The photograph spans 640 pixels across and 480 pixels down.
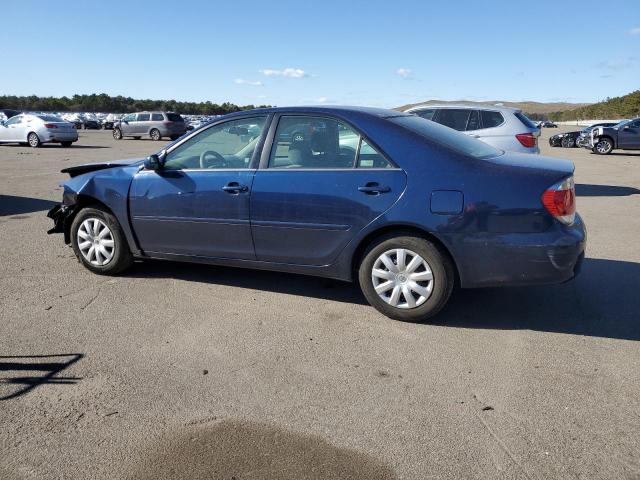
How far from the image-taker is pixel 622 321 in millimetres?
4402

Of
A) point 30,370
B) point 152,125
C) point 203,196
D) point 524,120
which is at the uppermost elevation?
point 152,125

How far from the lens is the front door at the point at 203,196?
4848 millimetres

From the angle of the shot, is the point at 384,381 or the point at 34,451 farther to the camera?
the point at 384,381

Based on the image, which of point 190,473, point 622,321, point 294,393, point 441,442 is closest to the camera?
point 190,473

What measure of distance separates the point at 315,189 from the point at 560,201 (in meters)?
1.84

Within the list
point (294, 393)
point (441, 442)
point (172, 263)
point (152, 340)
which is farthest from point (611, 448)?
point (172, 263)

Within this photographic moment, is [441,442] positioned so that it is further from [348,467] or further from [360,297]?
[360,297]

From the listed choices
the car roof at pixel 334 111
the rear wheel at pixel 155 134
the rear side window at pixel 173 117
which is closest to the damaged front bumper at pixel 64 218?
the car roof at pixel 334 111

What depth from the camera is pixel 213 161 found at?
5.09 metres

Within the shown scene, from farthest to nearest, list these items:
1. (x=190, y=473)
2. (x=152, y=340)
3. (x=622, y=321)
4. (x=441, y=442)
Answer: (x=622, y=321) < (x=152, y=340) < (x=441, y=442) < (x=190, y=473)

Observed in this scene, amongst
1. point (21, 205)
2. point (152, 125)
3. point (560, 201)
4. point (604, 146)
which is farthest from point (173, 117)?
point (560, 201)

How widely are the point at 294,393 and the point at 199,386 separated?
59 centimetres

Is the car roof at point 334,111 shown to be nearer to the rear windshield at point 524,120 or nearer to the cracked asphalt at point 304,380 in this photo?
the cracked asphalt at point 304,380

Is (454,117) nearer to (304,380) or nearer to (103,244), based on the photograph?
(103,244)
